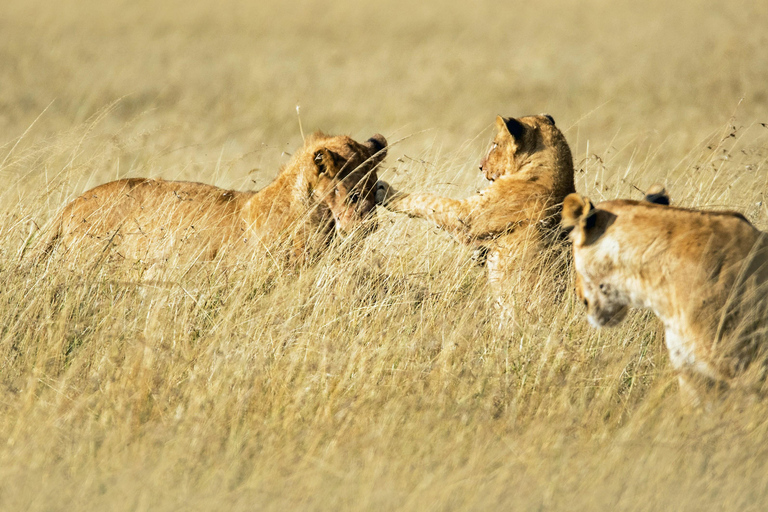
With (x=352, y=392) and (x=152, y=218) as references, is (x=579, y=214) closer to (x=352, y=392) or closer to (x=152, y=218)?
(x=352, y=392)

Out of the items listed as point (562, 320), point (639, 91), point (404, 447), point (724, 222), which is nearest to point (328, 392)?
point (404, 447)

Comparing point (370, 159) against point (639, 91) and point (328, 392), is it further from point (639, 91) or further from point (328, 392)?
Answer: point (639, 91)

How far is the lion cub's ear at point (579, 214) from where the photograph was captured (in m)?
3.81

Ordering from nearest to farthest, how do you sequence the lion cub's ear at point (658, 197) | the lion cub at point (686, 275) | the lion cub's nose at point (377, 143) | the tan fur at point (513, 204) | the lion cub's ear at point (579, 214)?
the lion cub at point (686, 275)
the lion cub's ear at point (579, 214)
the lion cub's ear at point (658, 197)
the tan fur at point (513, 204)
the lion cub's nose at point (377, 143)

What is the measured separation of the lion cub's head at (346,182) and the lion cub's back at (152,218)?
Result: 0.65 meters

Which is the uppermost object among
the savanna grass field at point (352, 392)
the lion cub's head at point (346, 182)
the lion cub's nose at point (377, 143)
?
the lion cub's nose at point (377, 143)

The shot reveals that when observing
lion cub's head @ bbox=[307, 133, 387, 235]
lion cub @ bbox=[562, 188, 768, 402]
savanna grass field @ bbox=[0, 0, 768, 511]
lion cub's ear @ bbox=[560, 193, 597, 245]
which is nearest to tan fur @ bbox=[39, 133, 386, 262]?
lion cub's head @ bbox=[307, 133, 387, 235]

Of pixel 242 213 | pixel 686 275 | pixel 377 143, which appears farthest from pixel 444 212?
pixel 686 275

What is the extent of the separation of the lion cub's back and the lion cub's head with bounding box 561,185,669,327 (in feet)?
8.16

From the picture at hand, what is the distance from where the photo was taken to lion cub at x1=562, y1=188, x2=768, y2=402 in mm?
3633

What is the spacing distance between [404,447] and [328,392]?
2.17 feet

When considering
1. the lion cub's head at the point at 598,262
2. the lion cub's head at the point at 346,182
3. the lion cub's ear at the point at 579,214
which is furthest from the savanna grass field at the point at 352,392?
the lion cub's ear at the point at 579,214

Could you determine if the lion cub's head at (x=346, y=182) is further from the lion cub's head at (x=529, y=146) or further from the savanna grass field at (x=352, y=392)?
the lion cub's head at (x=529, y=146)

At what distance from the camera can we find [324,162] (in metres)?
5.32
